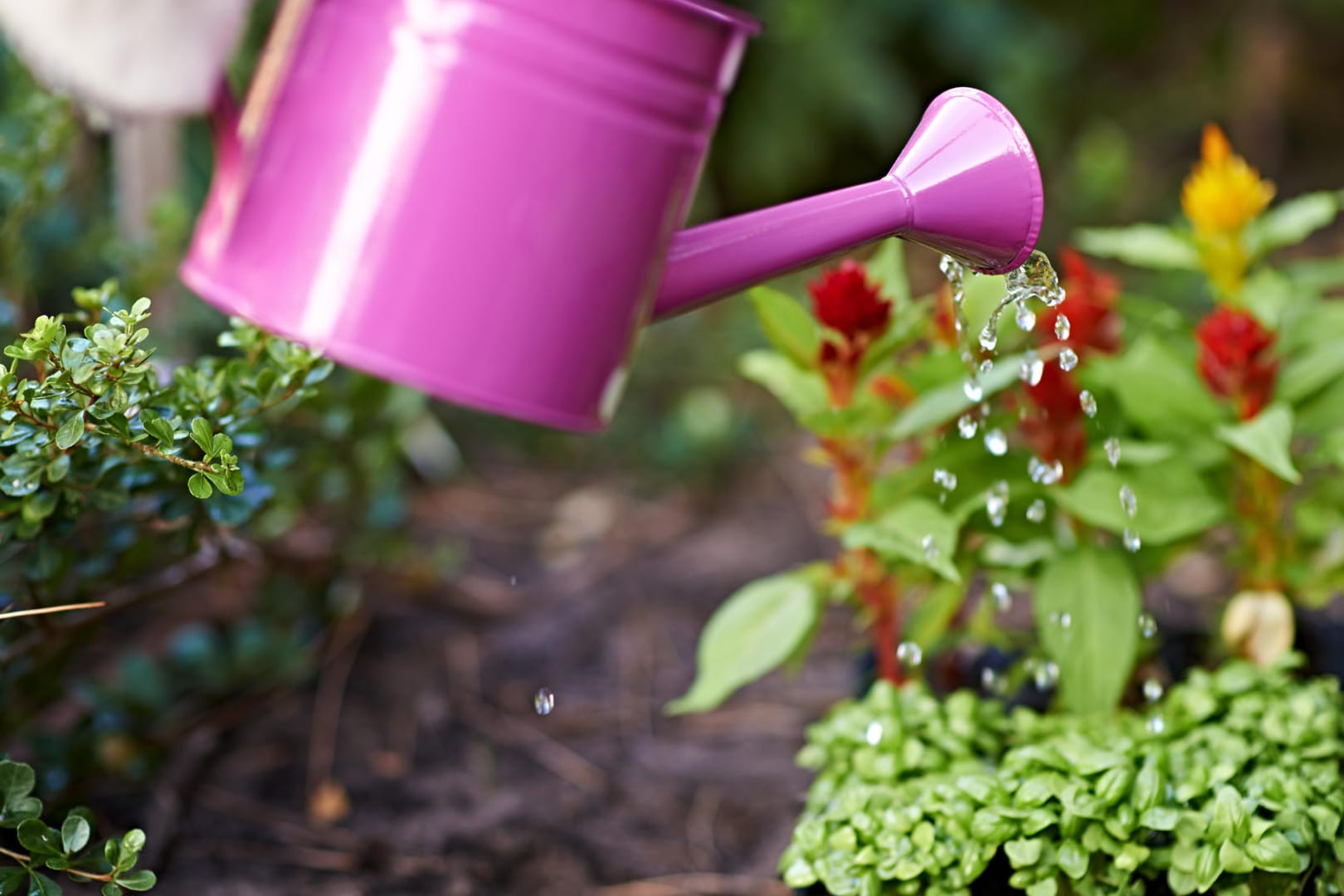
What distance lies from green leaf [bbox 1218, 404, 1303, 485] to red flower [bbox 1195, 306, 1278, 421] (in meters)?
0.02

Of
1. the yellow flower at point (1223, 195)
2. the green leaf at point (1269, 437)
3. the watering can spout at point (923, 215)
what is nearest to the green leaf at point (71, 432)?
the watering can spout at point (923, 215)

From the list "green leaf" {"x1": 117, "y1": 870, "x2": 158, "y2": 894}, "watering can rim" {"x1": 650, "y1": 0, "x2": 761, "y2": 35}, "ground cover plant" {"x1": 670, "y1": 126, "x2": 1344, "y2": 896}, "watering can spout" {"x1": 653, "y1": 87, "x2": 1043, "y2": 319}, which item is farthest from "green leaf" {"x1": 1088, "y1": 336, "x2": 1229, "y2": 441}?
"green leaf" {"x1": 117, "y1": 870, "x2": 158, "y2": 894}

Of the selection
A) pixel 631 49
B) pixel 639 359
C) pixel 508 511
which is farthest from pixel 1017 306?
pixel 639 359

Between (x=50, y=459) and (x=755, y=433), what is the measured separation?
5.19ft

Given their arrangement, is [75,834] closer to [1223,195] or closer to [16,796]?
[16,796]

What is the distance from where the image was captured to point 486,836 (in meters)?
1.22

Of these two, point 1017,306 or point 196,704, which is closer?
point 1017,306

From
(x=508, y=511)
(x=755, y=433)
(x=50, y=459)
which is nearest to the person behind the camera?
(x=50, y=459)

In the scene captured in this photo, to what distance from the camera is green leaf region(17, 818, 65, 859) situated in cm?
76

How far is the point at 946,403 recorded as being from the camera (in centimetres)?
101

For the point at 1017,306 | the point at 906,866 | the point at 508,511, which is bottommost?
the point at 508,511

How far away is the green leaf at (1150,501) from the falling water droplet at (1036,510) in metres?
0.01

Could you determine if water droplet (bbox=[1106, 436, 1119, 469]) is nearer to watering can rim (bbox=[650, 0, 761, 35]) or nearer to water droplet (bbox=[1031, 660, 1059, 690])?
water droplet (bbox=[1031, 660, 1059, 690])

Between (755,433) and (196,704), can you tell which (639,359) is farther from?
(196,704)
